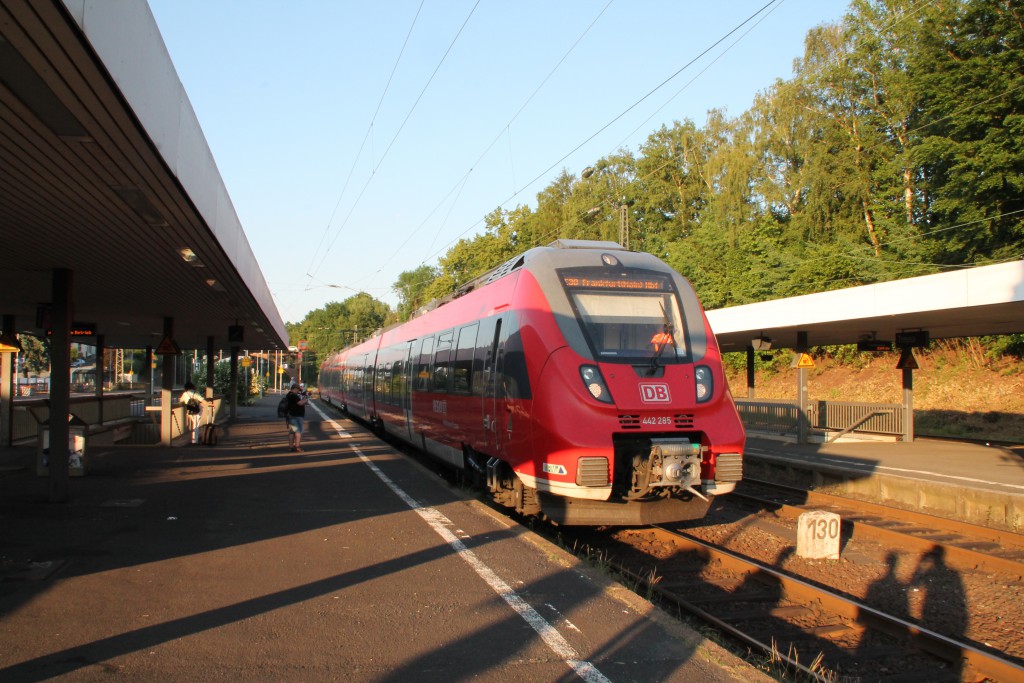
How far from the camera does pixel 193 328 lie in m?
27.2

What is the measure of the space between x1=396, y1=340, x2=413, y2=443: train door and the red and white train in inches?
231

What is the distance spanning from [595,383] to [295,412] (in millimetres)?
11561

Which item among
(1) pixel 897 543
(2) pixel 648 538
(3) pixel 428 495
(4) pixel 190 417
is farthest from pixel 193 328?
(1) pixel 897 543

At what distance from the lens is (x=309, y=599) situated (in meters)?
6.21

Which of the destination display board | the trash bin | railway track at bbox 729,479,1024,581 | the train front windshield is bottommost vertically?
railway track at bbox 729,479,1024,581

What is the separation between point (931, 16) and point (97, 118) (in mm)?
35822

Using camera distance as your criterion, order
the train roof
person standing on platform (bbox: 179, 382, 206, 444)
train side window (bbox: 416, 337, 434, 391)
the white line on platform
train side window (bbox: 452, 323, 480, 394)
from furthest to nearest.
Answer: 1. person standing on platform (bbox: 179, 382, 206, 444)
2. train side window (bbox: 416, 337, 434, 391)
3. train side window (bbox: 452, 323, 480, 394)
4. the train roof
5. the white line on platform

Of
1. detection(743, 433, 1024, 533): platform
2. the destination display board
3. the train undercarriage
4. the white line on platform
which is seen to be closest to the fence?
detection(743, 433, 1024, 533): platform

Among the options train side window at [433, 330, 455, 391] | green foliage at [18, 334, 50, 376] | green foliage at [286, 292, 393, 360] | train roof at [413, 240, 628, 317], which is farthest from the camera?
green foliage at [286, 292, 393, 360]

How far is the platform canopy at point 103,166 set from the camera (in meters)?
4.83

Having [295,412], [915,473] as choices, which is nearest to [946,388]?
[915,473]

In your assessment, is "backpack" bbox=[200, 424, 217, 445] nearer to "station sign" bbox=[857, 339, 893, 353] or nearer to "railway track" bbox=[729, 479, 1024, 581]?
"railway track" bbox=[729, 479, 1024, 581]

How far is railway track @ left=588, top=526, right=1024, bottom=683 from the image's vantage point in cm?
581

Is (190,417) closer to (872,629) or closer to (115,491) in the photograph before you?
(115,491)
